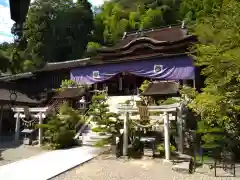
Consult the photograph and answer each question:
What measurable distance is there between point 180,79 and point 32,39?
24.6 m

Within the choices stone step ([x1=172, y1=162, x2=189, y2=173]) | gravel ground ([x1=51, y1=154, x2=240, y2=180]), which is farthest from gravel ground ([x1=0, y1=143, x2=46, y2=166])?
stone step ([x1=172, y1=162, x2=189, y2=173])

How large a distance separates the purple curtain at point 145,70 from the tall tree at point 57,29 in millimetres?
16032

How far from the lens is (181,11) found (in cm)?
3806

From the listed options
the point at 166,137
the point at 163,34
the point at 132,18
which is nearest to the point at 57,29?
the point at 132,18

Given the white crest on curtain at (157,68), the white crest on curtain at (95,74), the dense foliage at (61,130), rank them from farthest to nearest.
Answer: the white crest on curtain at (95,74) < the white crest on curtain at (157,68) < the dense foliage at (61,130)

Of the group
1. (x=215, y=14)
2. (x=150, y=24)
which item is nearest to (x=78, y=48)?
(x=150, y=24)

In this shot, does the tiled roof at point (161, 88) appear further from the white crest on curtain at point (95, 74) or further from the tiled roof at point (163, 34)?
the tiled roof at point (163, 34)

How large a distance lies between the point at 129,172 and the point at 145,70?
10685 millimetres

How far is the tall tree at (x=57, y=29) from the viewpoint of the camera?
35.2 metres

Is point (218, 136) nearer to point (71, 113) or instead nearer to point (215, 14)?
point (215, 14)

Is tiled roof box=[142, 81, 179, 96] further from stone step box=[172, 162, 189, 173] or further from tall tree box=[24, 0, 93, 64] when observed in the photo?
tall tree box=[24, 0, 93, 64]

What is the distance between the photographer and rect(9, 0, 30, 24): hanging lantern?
5.16 feet

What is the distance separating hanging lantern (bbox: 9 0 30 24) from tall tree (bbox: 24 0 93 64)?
34.7 meters

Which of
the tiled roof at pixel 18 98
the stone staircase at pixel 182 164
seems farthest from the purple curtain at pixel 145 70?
the stone staircase at pixel 182 164
